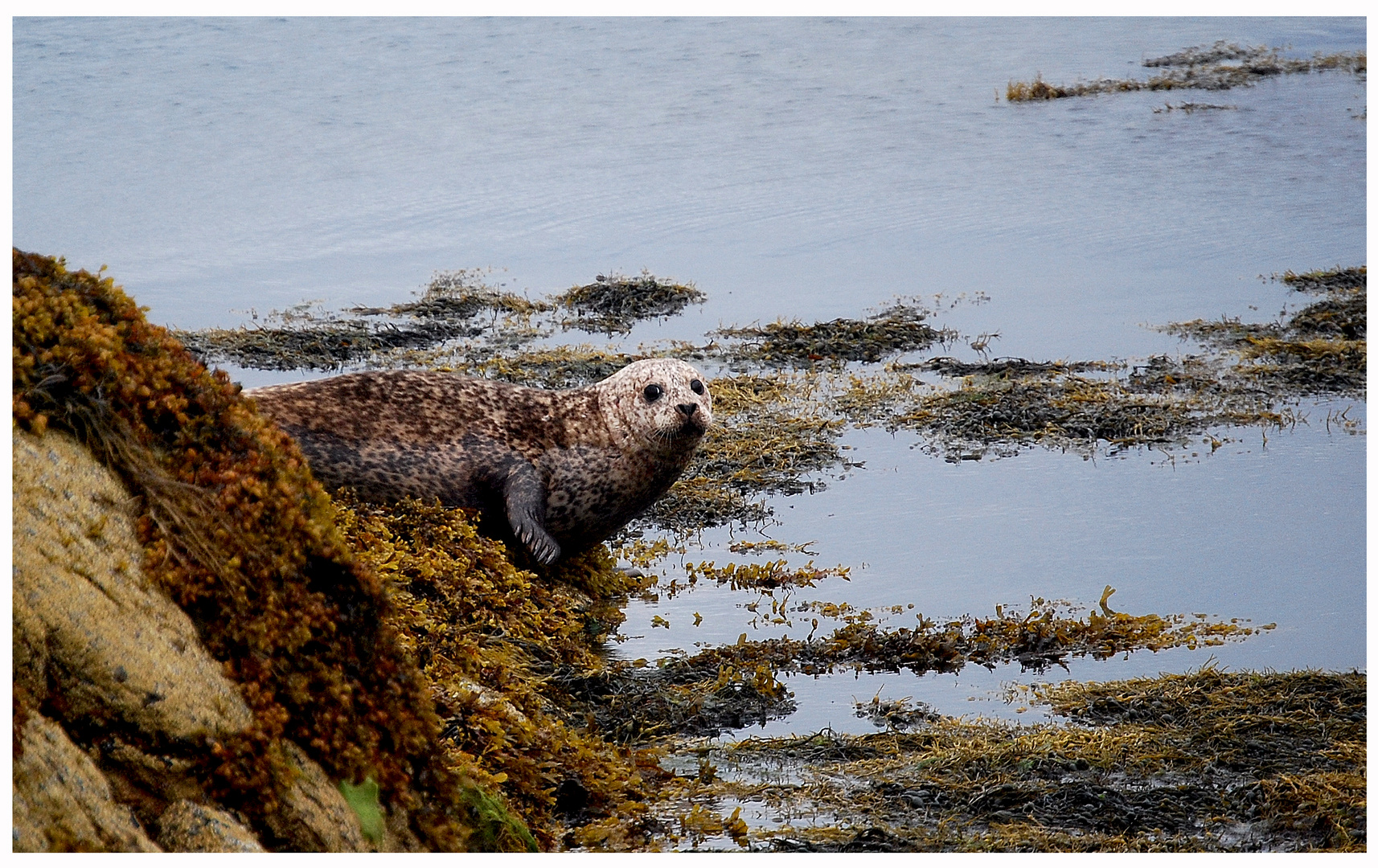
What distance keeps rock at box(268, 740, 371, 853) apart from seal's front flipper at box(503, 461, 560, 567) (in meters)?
3.58

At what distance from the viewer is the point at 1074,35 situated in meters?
28.9

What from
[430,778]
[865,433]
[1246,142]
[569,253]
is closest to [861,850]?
[430,778]

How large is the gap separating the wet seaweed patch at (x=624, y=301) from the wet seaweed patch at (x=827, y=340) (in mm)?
856

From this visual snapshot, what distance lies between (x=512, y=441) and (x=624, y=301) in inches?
216

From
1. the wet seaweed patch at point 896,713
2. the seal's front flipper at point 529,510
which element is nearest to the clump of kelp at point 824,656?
the wet seaweed patch at point 896,713

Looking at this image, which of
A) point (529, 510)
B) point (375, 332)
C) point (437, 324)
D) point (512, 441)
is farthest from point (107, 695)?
point (437, 324)

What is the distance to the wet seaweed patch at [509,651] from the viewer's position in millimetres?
5137

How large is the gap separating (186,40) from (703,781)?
23.4 m

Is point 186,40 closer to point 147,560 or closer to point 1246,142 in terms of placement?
point 1246,142

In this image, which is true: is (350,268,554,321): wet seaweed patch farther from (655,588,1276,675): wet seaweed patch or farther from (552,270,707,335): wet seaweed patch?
(655,588,1276,675): wet seaweed patch

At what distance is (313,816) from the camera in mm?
3717

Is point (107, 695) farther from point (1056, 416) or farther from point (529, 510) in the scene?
point (1056, 416)

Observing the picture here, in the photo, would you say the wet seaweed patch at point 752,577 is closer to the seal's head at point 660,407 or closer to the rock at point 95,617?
the seal's head at point 660,407

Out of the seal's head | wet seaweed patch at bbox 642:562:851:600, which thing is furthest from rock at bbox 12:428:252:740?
the seal's head
